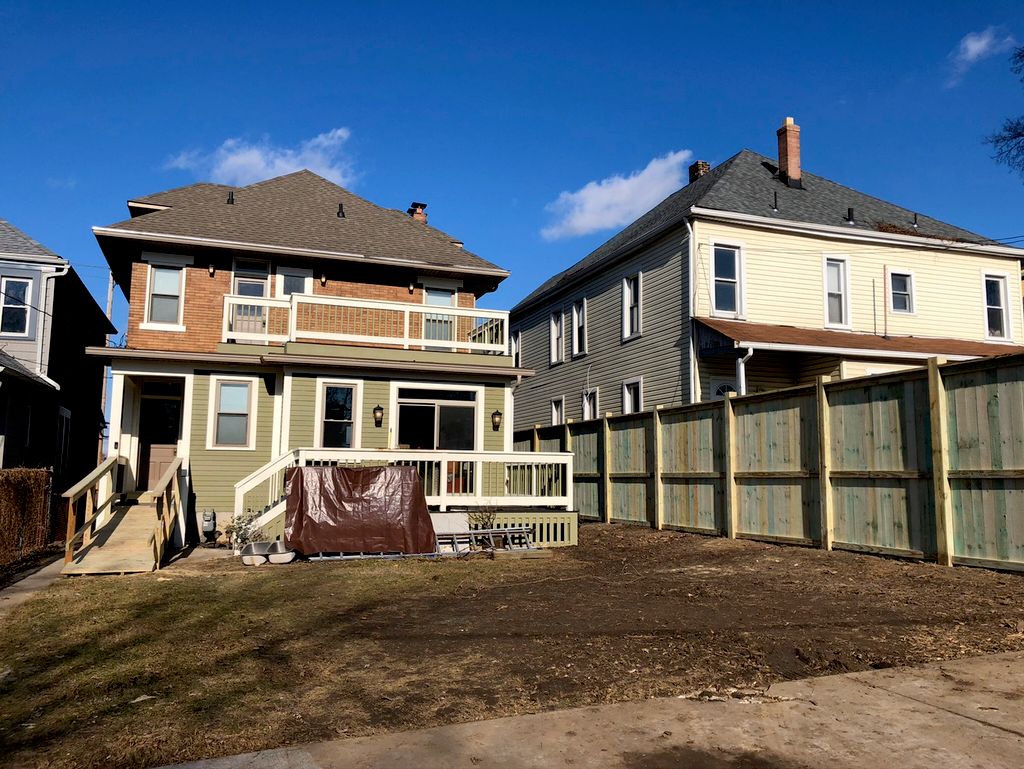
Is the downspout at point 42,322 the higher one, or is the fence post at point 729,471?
the downspout at point 42,322

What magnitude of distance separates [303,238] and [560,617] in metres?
13.1

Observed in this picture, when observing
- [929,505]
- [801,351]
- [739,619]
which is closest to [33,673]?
[739,619]

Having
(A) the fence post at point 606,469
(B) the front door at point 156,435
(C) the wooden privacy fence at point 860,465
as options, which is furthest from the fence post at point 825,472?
(B) the front door at point 156,435

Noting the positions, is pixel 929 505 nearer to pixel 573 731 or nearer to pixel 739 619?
pixel 739 619

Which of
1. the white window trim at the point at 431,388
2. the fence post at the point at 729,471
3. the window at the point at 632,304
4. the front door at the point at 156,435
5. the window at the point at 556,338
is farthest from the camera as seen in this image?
the window at the point at 556,338

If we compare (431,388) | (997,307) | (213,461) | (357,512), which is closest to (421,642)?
(357,512)

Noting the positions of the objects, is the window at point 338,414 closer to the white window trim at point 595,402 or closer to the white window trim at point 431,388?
the white window trim at point 431,388

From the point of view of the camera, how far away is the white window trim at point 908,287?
2025 cm

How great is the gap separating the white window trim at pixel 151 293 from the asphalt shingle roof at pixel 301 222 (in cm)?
64

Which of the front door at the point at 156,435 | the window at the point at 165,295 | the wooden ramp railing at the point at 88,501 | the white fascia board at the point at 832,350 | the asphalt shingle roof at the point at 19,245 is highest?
the asphalt shingle roof at the point at 19,245

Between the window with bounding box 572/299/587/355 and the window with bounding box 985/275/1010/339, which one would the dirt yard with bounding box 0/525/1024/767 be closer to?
the window with bounding box 572/299/587/355

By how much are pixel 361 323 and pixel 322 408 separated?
8.27 feet

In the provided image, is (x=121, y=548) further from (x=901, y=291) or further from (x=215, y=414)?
(x=901, y=291)

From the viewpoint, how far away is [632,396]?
69.7 feet
